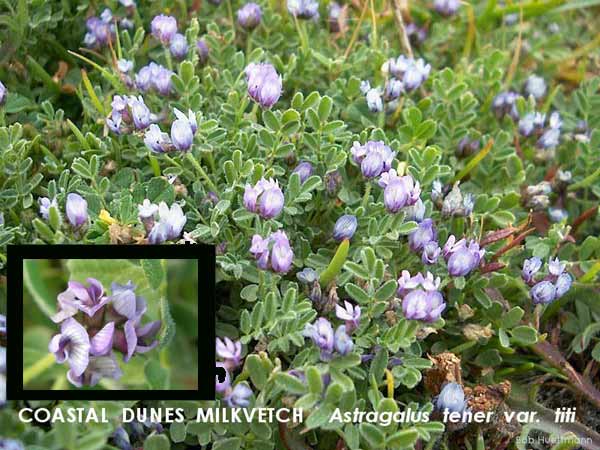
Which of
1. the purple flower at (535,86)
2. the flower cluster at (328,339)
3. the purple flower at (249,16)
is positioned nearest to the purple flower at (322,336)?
the flower cluster at (328,339)

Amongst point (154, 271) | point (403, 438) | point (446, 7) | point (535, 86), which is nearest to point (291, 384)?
point (403, 438)

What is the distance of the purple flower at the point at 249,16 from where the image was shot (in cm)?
210

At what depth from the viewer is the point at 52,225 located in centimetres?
154

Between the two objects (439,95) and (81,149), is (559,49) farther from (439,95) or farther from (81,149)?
(81,149)

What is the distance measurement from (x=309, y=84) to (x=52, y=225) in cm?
82

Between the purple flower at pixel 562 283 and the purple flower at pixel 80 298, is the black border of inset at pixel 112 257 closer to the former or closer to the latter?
the purple flower at pixel 80 298

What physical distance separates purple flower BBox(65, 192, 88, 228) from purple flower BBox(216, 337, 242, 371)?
0.34 metres

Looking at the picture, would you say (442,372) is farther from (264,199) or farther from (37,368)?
(37,368)

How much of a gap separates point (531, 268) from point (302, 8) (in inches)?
35.1

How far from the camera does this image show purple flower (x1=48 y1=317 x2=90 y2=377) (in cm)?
142

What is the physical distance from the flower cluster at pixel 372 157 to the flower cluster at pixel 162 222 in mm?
400

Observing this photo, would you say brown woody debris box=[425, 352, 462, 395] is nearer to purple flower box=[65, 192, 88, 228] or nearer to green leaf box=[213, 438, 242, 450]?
green leaf box=[213, 438, 242, 450]

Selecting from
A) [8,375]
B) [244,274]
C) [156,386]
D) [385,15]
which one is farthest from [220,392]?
[385,15]

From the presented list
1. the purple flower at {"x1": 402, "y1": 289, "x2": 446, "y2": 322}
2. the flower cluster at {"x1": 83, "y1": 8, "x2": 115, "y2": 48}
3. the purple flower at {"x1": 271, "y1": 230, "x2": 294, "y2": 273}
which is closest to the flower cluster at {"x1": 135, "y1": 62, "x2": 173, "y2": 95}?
the flower cluster at {"x1": 83, "y1": 8, "x2": 115, "y2": 48}
